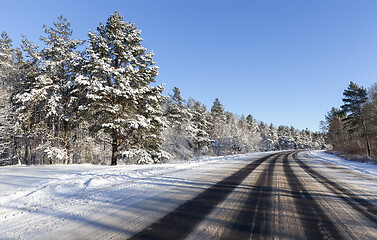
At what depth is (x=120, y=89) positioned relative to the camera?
13.9 m

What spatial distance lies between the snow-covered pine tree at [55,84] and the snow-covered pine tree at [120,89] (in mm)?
3163

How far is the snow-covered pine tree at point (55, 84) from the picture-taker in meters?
15.3

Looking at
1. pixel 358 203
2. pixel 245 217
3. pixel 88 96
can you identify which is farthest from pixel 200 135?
pixel 245 217

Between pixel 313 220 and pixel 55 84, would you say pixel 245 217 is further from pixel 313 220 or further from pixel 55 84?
pixel 55 84

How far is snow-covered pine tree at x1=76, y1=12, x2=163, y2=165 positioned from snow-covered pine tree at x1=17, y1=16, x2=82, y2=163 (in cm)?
316

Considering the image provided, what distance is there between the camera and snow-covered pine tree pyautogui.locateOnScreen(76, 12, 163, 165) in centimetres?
1305

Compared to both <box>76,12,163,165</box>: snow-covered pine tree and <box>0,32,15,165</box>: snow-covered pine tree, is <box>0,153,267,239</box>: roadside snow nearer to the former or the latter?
<box>76,12,163,165</box>: snow-covered pine tree

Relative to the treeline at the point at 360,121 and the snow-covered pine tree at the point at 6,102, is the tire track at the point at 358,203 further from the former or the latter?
the snow-covered pine tree at the point at 6,102

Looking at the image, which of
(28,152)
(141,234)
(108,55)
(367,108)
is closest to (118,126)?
(108,55)

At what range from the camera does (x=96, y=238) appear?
2461mm

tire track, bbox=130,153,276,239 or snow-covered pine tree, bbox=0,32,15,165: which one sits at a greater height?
snow-covered pine tree, bbox=0,32,15,165

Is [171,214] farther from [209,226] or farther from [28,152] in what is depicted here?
[28,152]

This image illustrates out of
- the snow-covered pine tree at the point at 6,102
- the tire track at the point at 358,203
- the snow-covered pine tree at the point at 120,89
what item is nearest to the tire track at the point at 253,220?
the tire track at the point at 358,203

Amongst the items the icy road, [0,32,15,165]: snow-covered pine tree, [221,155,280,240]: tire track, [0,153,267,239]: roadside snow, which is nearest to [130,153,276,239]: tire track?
the icy road
